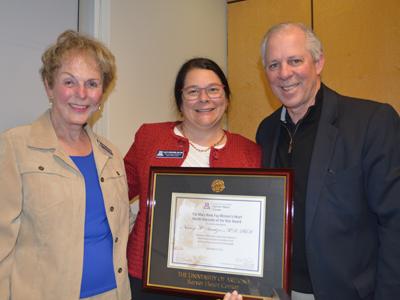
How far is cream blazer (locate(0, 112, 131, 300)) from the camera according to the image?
135 cm

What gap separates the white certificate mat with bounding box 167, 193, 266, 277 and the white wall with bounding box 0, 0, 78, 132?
1034mm

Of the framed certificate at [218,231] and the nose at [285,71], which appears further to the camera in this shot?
A: the nose at [285,71]

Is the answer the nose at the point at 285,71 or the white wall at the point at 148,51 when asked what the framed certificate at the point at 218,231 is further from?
the white wall at the point at 148,51

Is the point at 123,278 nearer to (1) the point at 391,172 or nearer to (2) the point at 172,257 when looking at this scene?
(2) the point at 172,257

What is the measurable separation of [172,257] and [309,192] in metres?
0.61

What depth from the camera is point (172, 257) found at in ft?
5.06

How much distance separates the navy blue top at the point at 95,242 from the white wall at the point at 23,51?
648mm

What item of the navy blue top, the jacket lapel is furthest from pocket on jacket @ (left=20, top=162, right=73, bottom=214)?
the jacket lapel

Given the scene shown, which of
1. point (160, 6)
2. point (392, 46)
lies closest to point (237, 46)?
point (160, 6)

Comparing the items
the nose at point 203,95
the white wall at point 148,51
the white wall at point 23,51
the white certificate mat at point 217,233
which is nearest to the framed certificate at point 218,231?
the white certificate mat at point 217,233

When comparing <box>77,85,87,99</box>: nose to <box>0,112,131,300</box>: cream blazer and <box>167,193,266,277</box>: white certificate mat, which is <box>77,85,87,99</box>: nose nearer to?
<box>0,112,131,300</box>: cream blazer

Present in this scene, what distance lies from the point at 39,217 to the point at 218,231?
26.4 inches

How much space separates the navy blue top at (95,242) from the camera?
60.1 inches

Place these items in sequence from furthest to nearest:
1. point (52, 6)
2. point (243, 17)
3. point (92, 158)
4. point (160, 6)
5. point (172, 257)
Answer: point (243, 17), point (160, 6), point (52, 6), point (92, 158), point (172, 257)
